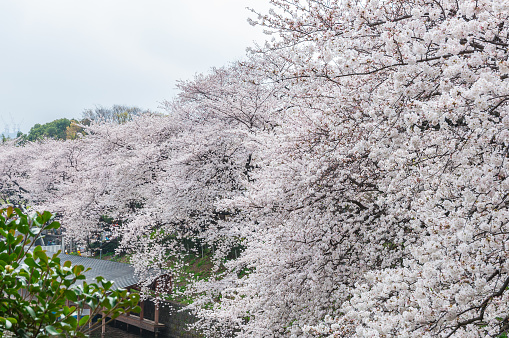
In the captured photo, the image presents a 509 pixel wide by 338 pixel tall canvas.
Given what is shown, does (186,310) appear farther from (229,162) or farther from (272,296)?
(272,296)

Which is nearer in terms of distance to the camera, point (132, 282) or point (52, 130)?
point (132, 282)

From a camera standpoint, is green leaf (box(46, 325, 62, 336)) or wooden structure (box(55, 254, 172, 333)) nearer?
green leaf (box(46, 325, 62, 336))

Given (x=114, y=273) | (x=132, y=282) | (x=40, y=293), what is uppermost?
(x=114, y=273)

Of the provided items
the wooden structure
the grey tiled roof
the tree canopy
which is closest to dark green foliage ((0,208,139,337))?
the tree canopy

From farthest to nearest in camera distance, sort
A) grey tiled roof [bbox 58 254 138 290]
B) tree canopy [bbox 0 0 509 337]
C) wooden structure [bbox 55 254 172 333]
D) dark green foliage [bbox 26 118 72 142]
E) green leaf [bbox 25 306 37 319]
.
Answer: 1. dark green foliage [bbox 26 118 72 142]
2. grey tiled roof [bbox 58 254 138 290]
3. wooden structure [bbox 55 254 172 333]
4. tree canopy [bbox 0 0 509 337]
5. green leaf [bbox 25 306 37 319]

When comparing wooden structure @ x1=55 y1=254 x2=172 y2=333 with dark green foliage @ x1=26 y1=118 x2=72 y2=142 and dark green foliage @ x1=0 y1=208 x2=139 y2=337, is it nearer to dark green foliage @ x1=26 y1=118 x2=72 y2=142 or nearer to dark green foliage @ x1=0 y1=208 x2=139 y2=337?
dark green foliage @ x1=0 y1=208 x2=139 y2=337

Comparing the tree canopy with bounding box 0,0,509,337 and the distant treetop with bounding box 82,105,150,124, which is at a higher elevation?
the distant treetop with bounding box 82,105,150,124

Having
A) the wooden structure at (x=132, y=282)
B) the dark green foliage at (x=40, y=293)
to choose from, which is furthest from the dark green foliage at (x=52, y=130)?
the dark green foliage at (x=40, y=293)

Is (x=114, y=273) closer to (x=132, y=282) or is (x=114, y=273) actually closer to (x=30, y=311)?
(x=132, y=282)

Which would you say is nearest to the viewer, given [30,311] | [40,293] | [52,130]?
[30,311]

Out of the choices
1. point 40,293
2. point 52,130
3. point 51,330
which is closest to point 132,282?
point 40,293

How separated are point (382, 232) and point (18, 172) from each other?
104 ft

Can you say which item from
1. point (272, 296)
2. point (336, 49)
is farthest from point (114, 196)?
point (336, 49)

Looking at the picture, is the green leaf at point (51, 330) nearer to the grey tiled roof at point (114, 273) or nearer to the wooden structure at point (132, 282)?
the wooden structure at point (132, 282)
